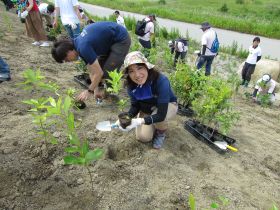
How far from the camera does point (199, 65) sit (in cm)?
742

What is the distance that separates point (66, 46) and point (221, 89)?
1811 mm

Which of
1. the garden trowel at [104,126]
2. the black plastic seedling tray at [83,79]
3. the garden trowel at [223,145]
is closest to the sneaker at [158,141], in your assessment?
the garden trowel at [104,126]

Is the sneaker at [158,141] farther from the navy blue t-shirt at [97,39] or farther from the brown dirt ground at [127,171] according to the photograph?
the navy blue t-shirt at [97,39]

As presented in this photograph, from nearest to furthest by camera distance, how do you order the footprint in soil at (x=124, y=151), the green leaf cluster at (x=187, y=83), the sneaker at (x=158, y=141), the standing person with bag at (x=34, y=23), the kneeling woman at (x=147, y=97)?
the kneeling woman at (x=147, y=97) → the footprint in soil at (x=124, y=151) → the sneaker at (x=158, y=141) → the green leaf cluster at (x=187, y=83) → the standing person with bag at (x=34, y=23)

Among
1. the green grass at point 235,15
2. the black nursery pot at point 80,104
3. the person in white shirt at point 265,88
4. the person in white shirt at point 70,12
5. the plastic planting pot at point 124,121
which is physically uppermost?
the person in white shirt at point 70,12

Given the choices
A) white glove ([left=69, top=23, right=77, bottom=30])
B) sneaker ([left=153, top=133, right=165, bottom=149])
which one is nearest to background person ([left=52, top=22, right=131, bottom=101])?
sneaker ([left=153, top=133, right=165, bottom=149])

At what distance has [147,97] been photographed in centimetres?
301

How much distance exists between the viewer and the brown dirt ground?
2469mm

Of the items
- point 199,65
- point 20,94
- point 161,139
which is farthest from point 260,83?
point 20,94

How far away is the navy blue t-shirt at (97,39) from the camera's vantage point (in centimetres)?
328

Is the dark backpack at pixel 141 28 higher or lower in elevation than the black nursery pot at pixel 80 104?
higher

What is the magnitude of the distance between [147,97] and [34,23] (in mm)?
4390

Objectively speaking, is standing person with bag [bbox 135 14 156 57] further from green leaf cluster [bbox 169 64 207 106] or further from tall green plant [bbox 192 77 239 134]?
tall green plant [bbox 192 77 239 134]

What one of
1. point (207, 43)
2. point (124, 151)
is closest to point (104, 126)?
point (124, 151)
